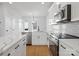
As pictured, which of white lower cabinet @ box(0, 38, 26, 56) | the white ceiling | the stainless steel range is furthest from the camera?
the white ceiling

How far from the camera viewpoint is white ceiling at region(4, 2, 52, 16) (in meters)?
2.59

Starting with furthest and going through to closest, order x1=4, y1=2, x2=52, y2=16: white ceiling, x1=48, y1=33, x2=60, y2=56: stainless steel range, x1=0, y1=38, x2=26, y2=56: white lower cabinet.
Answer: x1=4, y1=2, x2=52, y2=16: white ceiling < x1=48, y1=33, x2=60, y2=56: stainless steel range < x1=0, y1=38, x2=26, y2=56: white lower cabinet

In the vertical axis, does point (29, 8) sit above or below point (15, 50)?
above

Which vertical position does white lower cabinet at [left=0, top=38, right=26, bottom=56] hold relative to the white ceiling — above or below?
below

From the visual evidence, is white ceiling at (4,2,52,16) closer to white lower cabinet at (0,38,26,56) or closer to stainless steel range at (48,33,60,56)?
stainless steel range at (48,33,60,56)

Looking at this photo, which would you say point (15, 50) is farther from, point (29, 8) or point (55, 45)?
point (29, 8)

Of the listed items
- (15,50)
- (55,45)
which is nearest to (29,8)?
(55,45)

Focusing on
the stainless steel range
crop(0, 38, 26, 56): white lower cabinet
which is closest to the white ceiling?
the stainless steel range

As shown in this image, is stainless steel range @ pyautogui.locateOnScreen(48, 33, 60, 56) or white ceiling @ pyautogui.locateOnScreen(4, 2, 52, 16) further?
white ceiling @ pyautogui.locateOnScreen(4, 2, 52, 16)

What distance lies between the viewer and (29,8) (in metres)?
2.67

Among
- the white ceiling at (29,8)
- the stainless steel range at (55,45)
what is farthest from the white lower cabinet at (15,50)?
the white ceiling at (29,8)

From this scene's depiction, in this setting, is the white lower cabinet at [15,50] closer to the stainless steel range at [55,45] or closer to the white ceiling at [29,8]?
the stainless steel range at [55,45]

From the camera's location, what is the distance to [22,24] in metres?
3.01

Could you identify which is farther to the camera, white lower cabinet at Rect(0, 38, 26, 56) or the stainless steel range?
the stainless steel range
